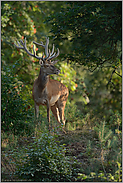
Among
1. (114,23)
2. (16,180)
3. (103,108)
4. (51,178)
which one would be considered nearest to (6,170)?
(16,180)

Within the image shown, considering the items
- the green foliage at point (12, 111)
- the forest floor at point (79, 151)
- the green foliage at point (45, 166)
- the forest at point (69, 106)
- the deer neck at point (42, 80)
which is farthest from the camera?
the green foliage at point (12, 111)

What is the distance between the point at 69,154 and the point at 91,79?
572 cm

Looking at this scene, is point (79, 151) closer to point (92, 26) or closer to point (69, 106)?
point (92, 26)

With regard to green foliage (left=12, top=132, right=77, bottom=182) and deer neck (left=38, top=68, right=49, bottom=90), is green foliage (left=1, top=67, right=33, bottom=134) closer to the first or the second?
deer neck (left=38, top=68, right=49, bottom=90)

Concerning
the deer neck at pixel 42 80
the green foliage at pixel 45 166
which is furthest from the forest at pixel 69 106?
the deer neck at pixel 42 80

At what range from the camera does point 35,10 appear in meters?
12.4

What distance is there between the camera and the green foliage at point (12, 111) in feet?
24.2

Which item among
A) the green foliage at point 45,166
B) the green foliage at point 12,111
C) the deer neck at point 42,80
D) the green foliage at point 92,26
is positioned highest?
the green foliage at point 92,26

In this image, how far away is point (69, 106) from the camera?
9.98 metres

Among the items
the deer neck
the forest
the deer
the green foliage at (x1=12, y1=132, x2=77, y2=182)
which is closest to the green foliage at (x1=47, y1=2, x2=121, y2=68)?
the forest

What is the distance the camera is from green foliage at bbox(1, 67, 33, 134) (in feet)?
24.2

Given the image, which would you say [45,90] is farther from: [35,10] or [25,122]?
[35,10]

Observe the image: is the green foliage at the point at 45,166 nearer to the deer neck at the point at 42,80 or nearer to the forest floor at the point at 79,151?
the forest floor at the point at 79,151

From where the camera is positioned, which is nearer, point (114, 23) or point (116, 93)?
point (114, 23)
